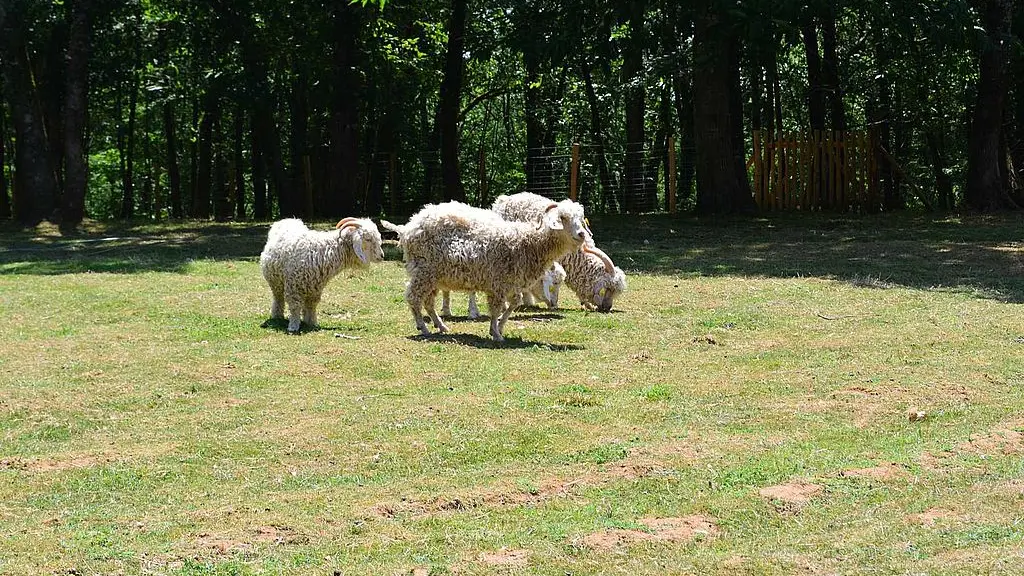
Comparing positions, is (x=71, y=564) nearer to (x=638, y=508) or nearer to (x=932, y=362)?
(x=638, y=508)

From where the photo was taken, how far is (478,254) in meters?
11.3

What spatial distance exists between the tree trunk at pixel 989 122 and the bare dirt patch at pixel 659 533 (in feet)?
68.0

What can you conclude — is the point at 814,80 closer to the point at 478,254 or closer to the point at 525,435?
the point at 478,254

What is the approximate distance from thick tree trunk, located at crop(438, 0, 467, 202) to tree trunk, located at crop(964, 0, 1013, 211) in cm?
1150

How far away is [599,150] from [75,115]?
18172mm

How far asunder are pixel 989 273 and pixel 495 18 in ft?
50.7

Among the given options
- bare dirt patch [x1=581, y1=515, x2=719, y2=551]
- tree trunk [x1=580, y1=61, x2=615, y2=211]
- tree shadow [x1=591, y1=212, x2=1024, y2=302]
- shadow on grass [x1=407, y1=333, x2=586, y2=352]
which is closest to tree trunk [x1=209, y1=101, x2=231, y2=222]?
tree trunk [x1=580, y1=61, x2=615, y2=211]

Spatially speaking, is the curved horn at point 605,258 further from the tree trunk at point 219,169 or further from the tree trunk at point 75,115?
the tree trunk at point 219,169

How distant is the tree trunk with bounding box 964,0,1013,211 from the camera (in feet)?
79.9

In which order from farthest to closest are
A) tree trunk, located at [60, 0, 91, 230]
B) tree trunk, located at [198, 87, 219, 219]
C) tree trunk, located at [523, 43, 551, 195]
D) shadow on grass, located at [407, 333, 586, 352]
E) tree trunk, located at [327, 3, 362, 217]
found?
tree trunk, located at [198, 87, 219, 219]
tree trunk, located at [327, 3, 362, 217]
tree trunk, located at [60, 0, 91, 230]
tree trunk, located at [523, 43, 551, 195]
shadow on grass, located at [407, 333, 586, 352]

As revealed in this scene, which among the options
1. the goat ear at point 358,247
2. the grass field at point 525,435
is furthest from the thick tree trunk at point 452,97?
the goat ear at point 358,247

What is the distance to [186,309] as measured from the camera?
43.0 ft

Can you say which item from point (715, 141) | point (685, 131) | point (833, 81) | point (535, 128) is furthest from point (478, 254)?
point (535, 128)

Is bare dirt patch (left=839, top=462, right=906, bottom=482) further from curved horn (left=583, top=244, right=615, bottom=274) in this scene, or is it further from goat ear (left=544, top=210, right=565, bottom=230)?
curved horn (left=583, top=244, right=615, bottom=274)
